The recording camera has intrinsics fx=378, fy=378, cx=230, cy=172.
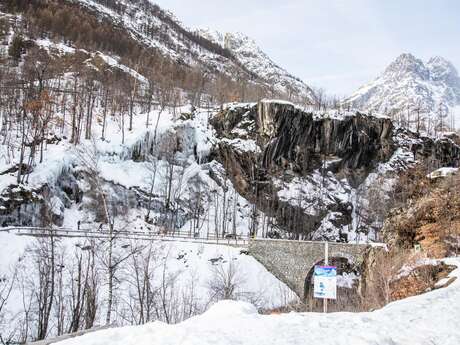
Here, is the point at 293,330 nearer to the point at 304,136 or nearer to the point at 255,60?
the point at 304,136

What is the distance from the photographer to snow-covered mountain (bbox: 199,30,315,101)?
14575 centimetres

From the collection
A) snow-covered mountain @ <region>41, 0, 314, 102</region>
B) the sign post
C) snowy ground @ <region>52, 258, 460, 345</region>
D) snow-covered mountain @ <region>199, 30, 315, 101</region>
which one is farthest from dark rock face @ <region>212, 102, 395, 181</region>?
snow-covered mountain @ <region>199, 30, 315, 101</region>

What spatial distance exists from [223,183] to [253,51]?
5267 inches

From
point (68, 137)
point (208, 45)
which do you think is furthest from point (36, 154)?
point (208, 45)

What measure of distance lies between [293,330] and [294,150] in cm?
4703

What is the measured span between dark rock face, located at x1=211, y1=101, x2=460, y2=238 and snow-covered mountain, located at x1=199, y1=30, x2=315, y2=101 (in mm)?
83194

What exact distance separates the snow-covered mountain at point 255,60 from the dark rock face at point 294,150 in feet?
273

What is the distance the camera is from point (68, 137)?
41281mm

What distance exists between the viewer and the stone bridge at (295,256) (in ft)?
100

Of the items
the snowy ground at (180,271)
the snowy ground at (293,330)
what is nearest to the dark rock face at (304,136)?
the snowy ground at (180,271)

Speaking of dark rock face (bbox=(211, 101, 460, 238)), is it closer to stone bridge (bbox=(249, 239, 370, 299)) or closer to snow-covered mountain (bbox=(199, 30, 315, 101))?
stone bridge (bbox=(249, 239, 370, 299))

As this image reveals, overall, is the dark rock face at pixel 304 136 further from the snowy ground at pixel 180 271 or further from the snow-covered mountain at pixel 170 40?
the snow-covered mountain at pixel 170 40

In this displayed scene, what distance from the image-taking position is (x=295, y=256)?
101 ft

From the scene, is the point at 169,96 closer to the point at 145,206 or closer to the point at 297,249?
the point at 145,206
